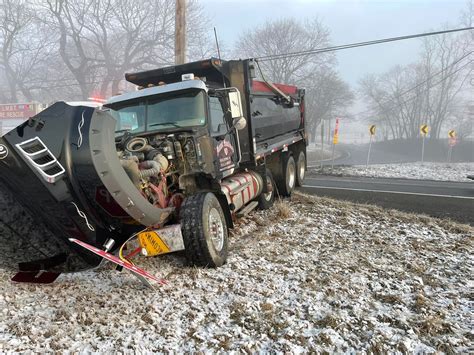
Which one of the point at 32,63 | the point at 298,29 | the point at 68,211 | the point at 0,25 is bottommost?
the point at 68,211

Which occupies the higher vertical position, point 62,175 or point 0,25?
point 0,25

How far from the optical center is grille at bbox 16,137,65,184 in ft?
9.80

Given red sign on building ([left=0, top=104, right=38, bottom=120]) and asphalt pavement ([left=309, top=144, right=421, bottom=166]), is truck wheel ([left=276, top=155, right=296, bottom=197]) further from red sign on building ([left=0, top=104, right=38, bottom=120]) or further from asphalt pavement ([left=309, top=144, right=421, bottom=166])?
asphalt pavement ([left=309, top=144, right=421, bottom=166])

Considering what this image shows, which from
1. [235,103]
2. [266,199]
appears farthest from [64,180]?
[266,199]

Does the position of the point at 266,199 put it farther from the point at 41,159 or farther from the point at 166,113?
the point at 41,159

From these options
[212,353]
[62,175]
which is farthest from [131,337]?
[62,175]

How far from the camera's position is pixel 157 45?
3169 cm

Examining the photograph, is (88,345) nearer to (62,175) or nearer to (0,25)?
(62,175)

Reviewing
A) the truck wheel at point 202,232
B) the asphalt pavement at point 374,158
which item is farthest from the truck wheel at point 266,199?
the asphalt pavement at point 374,158

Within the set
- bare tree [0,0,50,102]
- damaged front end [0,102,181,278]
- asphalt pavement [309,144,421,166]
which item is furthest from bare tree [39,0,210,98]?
A: damaged front end [0,102,181,278]

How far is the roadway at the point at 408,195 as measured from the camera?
7.99m

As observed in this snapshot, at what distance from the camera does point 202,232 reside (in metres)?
4.07

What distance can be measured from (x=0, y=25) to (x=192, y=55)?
1682cm

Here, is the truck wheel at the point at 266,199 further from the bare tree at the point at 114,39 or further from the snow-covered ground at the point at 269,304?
the bare tree at the point at 114,39
